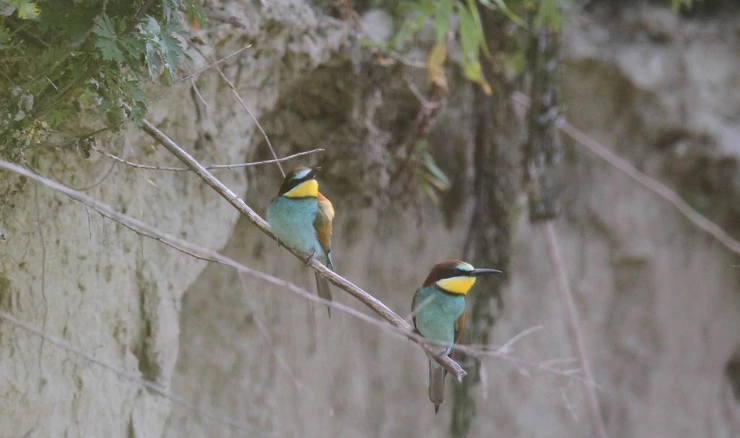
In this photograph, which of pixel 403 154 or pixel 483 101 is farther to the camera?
pixel 483 101

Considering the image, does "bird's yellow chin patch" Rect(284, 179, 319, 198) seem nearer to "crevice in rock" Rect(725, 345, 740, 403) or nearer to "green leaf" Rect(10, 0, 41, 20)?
"green leaf" Rect(10, 0, 41, 20)

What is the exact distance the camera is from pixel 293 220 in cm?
186

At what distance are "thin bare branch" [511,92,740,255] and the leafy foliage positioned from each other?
2007 millimetres

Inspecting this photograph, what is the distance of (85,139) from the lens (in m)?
1.61

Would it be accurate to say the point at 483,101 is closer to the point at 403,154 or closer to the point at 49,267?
Answer: the point at 403,154

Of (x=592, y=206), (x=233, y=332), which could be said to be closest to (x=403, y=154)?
(x=233, y=332)

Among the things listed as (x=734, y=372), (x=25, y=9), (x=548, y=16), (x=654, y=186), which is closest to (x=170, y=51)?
(x=25, y=9)

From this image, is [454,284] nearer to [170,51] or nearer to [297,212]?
[297,212]

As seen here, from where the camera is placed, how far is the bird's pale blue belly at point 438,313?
194 cm

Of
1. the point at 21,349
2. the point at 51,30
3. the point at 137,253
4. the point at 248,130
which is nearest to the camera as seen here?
the point at 51,30

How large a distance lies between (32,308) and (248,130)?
751 mm

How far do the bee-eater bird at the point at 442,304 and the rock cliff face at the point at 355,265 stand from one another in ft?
1.27

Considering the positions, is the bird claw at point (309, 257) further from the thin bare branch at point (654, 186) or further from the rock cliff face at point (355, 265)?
the thin bare branch at point (654, 186)

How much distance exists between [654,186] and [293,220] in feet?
6.47
